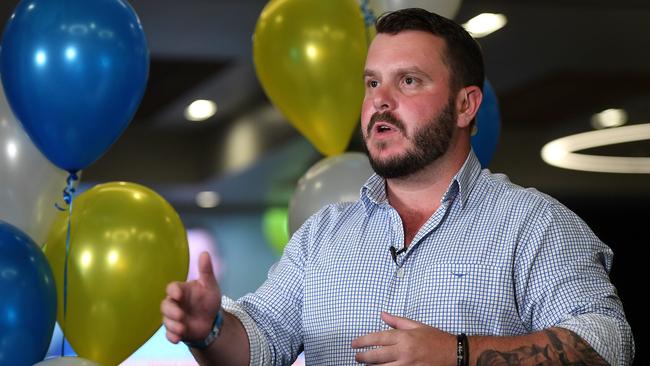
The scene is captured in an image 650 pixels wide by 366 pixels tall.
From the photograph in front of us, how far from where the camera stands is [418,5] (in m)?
2.63

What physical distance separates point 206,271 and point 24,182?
933mm

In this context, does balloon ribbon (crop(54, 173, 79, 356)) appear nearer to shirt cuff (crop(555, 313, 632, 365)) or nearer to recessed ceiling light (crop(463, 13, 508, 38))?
shirt cuff (crop(555, 313, 632, 365))

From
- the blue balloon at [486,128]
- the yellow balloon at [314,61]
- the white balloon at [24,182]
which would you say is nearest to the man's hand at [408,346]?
the white balloon at [24,182]

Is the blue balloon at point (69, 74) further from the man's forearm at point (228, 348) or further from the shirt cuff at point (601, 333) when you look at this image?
the shirt cuff at point (601, 333)

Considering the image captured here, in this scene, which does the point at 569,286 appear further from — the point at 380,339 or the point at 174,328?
the point at 174,328

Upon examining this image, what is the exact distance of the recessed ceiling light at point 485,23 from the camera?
5.02 m

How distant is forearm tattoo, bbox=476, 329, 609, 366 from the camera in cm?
147

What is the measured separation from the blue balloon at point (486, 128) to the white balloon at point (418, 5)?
9.4 inches

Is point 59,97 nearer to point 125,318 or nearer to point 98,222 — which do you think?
point 98,222

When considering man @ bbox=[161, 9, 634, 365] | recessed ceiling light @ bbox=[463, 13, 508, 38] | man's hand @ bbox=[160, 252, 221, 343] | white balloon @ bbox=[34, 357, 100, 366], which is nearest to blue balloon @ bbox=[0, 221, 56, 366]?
white balloon @ bbox=[34, 357, 100, 366]

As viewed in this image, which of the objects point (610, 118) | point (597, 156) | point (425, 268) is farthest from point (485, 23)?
point (425, 268)

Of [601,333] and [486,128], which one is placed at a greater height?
[486,128]

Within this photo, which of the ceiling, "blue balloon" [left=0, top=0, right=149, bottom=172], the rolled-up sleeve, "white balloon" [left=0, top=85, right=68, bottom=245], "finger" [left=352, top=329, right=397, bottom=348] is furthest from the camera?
the ceiling

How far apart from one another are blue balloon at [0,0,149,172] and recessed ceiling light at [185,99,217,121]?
11.8 ft
